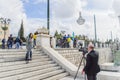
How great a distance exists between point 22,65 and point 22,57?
4.05 feet

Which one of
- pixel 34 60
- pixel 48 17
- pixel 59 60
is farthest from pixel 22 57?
pixel 48 17

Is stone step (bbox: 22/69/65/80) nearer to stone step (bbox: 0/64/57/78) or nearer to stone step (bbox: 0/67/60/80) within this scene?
stone step (bbox: 0/67/60/80)

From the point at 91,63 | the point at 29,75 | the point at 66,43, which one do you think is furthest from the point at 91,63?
the point at 66,43

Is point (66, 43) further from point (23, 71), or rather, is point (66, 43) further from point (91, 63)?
point (91, 63)

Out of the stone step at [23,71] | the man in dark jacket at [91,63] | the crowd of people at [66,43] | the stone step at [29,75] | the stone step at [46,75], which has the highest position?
the crowd of people at [66,43]

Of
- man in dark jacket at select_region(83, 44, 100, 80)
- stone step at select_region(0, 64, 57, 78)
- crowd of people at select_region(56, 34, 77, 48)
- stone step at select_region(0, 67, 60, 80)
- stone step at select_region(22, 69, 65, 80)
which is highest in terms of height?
crowd of people at select_region(56, 34, 77, 48)

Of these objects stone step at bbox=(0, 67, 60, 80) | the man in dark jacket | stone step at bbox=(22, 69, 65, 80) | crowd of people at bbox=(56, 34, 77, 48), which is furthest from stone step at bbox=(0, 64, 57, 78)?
crowd of people at bbox=(56, 34, 77, 48)

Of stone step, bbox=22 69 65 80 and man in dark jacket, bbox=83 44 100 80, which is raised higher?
man in dark jacket, bbox=83 44 100 80

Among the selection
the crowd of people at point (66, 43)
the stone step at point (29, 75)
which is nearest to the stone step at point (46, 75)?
the stone step at point (29, 75)

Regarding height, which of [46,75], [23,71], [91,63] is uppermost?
[91,63]

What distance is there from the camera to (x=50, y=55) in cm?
1171

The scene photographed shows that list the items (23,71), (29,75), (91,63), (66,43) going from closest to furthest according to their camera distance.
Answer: (91,63) → (29,75) → (23,71) → (66,43)

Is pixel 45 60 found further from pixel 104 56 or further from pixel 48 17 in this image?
pixel 104 56

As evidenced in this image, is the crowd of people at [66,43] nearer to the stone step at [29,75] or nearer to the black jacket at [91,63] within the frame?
the stone step at [29,75]
